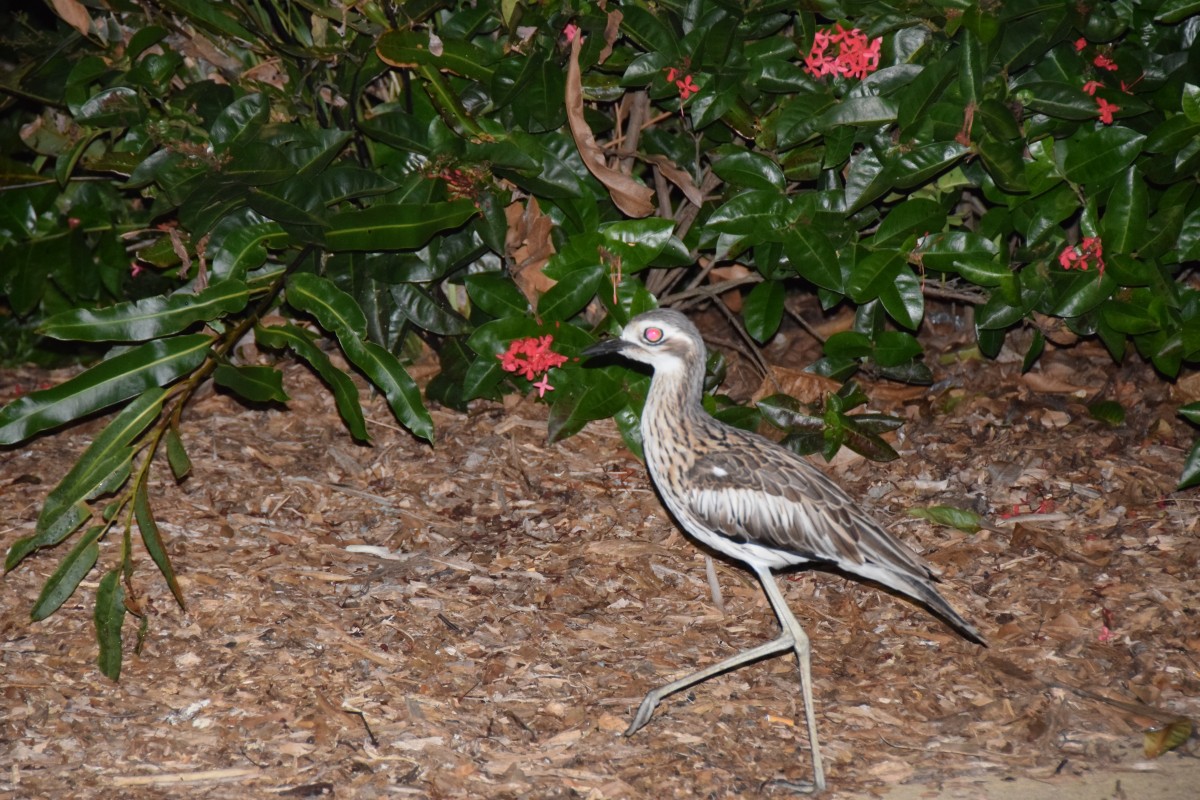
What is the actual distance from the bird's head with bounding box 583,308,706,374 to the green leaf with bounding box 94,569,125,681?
2103 millimetres

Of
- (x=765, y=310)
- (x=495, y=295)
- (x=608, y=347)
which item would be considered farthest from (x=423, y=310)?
(x=765, y=310)

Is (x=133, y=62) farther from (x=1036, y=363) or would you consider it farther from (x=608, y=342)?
(x=1036, y=363)

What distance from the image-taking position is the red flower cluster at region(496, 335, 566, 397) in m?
5.48

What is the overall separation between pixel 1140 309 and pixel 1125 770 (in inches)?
90.3

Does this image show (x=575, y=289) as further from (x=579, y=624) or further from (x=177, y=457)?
(x=177, y=457)

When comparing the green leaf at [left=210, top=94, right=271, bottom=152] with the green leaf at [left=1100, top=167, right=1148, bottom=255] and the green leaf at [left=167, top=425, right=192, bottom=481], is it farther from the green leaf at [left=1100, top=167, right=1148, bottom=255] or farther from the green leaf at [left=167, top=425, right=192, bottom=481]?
the green leaf at [left=1100, top=167, right=1148, bottom=255]

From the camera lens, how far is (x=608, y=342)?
16.2 feet

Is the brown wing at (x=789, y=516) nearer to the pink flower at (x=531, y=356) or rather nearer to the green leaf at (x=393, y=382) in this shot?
the pink flower at (x=531, y=356)

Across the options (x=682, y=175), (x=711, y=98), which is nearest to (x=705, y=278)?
(x=682, y=175)

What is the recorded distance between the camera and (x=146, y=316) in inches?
190

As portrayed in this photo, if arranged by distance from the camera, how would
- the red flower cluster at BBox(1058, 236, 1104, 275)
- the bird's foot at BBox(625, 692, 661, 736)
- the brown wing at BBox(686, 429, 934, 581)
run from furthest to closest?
the red flower cluster at BBox(1058, 236, 1104, 275), the brown wing at BBox(686, 429, 934, 581), the bird's foot at BBox(625, 692, 661, 736)

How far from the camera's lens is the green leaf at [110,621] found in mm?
4398

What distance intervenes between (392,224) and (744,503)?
2022 mm

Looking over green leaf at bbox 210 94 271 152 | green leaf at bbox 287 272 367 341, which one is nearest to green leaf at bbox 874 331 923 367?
green leaf at bbox 287 272 367 341
